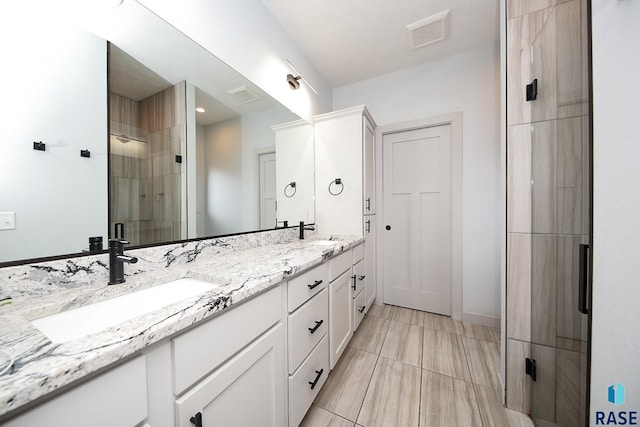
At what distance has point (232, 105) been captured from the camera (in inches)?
58.1

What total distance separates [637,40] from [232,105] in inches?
66.8

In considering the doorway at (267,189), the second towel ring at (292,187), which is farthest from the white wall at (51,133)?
the second towel ring at (292,187)

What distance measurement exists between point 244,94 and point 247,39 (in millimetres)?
380

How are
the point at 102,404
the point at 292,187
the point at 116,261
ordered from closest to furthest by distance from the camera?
the point at 102,404 < the point at 116,261 < the point at 292,187

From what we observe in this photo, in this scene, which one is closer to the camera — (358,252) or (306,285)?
(306,285)

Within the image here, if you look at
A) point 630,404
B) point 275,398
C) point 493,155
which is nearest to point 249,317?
point 275,398

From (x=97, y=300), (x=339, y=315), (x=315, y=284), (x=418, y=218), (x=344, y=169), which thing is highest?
(x=344, y=169)

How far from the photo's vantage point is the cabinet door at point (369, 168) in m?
2.18

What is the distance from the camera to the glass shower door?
76 centimetres

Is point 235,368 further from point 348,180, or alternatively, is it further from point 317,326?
point 348,180

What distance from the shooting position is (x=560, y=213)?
940mm

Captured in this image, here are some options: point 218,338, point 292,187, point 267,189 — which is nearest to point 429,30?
point 292,187

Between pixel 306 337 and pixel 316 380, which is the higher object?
pixel 306 337

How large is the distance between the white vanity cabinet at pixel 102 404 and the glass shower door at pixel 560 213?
128cm
